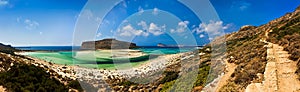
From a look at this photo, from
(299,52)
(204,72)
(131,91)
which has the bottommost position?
(131,91)

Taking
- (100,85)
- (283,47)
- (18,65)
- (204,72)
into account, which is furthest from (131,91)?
(283,47)

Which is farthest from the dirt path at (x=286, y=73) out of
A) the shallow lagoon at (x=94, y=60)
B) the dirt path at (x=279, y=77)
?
the shallow lagoon at (x=94, y=60)

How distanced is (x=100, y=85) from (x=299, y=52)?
74.8 feet

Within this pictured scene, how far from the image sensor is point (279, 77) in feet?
69.1

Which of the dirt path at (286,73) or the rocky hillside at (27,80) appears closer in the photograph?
the dirt path at (286,73)

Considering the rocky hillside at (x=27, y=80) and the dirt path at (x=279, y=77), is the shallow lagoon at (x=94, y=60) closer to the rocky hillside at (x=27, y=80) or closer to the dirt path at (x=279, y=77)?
the rocky hillside at (x=27, y=80)

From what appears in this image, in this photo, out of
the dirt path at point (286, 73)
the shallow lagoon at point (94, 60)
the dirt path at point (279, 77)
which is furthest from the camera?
the shallow lagoon at point (94, 60)

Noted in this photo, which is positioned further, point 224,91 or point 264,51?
point 264,51

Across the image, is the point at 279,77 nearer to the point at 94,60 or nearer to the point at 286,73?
the point at 286,73

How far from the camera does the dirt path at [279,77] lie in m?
19.5

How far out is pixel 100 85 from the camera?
36906 mm

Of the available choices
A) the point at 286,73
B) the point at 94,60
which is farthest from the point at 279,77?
the point at 94,60

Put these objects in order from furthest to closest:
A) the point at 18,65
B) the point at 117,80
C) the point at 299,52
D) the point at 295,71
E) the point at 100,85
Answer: the point at 117,80, the point at 100,85, the point at 18,65, the point at 299,52, the point at 295,71

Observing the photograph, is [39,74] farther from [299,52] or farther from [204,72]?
[299,52]
